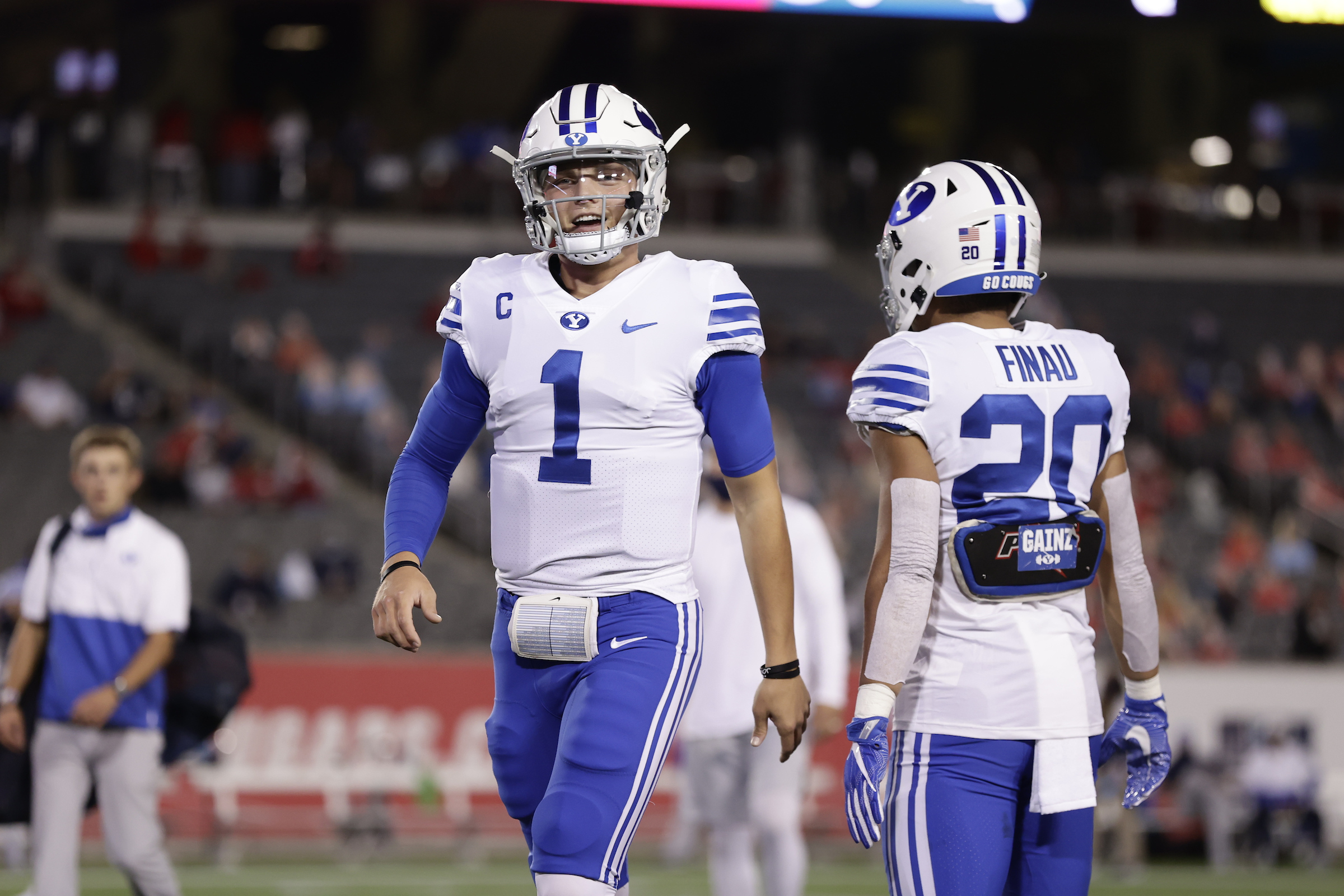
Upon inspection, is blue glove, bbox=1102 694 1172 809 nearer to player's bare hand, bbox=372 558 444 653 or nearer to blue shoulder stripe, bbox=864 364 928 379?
blue shoulder stripe, bbox=864 364 928 379

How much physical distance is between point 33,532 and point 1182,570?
35.3 ft

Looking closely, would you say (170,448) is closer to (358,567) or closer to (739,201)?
(358,567)

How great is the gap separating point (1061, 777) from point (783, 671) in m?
0.64

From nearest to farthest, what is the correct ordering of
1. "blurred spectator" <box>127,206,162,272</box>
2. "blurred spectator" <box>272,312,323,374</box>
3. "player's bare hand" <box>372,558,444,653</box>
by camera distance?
"player's bare hand" <box>372,558,444,653</box> < "blurred spectator" <box>272,312,323,374</box> < "blurred spectator" <box>127,206,162,272</box>

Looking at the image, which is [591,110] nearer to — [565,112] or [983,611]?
[565,112]

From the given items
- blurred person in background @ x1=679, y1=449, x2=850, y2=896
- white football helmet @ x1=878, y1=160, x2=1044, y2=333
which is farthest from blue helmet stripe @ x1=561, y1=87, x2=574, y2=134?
blurred person in background @ x1=679, y1=449, x2=850, y2=896

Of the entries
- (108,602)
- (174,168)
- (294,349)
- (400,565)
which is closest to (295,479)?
(294,349)

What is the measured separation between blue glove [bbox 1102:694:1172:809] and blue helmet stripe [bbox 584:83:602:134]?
5.86 ft

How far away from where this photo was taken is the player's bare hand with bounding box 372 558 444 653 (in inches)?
153

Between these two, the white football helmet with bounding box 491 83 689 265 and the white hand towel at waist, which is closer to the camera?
the white hand towel at waist

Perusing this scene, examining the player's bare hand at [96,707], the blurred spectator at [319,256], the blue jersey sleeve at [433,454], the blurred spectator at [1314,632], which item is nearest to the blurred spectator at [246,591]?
the blurred spectator at [319,256]

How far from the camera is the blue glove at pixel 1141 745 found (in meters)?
4.13

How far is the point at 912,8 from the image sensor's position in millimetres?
14070

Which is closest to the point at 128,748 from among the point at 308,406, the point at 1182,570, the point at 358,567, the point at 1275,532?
the point at 358,567
